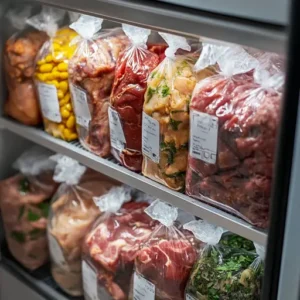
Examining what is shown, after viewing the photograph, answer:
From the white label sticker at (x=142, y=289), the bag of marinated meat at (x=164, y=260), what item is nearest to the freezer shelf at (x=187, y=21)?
the bag of marinated meat at (x=164, y=260)

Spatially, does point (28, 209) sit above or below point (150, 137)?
below

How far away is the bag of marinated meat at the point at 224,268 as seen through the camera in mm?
1060

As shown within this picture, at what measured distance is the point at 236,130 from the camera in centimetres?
95

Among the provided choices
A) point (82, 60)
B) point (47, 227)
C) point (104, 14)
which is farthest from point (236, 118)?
point (47, 227)

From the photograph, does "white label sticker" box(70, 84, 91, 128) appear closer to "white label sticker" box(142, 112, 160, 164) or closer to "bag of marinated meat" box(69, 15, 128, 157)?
"bag of marinated meat" box(69, 15, 128, 157)

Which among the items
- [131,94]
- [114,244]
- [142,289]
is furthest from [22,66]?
→ [142,289]

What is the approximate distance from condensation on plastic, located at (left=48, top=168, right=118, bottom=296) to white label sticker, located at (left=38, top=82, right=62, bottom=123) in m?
0.15

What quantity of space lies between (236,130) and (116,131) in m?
0.34

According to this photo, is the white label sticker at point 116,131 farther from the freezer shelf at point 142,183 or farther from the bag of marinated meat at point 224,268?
the bag of marinated meat at point 224,268

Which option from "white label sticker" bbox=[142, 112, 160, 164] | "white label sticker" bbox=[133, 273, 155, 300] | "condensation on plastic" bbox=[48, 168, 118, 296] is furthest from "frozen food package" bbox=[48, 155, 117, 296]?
"white label sticker" bbox=[142, 112, 160, 164]

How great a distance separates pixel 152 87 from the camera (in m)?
1.09

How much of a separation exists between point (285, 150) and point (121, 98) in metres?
0.45

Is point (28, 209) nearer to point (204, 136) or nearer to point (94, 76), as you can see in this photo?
point (94, 76)

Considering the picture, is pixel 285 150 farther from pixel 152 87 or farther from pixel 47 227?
pixel 47 227
